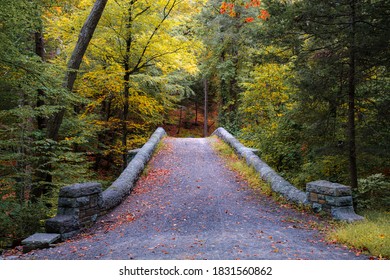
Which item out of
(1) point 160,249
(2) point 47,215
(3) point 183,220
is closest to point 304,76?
(3) point 183,220

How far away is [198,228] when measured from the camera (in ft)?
18.9

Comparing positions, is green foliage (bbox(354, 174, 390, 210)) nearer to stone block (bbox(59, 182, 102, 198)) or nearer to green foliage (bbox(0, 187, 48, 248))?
stone block (bbox(59, 182, 102, 198))

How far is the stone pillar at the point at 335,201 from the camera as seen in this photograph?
605 centimetres

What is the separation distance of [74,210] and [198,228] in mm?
2529

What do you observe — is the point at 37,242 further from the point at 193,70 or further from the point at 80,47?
the point at 193,70

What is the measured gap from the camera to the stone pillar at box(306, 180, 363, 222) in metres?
6.05

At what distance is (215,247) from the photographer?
457 centimetres

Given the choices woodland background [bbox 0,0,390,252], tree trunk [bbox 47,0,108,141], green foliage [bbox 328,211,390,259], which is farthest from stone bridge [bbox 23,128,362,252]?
tree trunk [bbox 47,0,108,141]

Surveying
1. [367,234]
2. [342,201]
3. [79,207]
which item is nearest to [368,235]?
[367,234]

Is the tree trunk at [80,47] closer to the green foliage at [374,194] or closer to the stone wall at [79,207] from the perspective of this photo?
the stone wall at [79,207]

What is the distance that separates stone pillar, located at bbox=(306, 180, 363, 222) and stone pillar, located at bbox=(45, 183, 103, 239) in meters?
4.92

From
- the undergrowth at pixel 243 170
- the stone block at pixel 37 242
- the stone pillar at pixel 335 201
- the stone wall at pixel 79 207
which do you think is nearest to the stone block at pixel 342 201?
the stone pillar at pixel 335 201

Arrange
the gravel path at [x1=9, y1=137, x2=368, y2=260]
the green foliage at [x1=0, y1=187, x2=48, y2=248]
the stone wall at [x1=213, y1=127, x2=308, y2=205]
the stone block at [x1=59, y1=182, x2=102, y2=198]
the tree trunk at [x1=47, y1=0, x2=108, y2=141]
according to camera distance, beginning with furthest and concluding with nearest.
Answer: the tree trunk at [x1=47, y1=0, x2=108, y2=141]
the stone wall at [x1=213, y1=127, x2=308, y2=205]
the stone block at [x1=59, y1=182, x2=102, y2=198]
the green foliage at [x1=0, y1=187, x2=48, y2=248]
the gravel path at [x1=9, y1=137, x2=368, y2=260]

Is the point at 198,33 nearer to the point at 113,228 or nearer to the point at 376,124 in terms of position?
→ the point at 376,124
